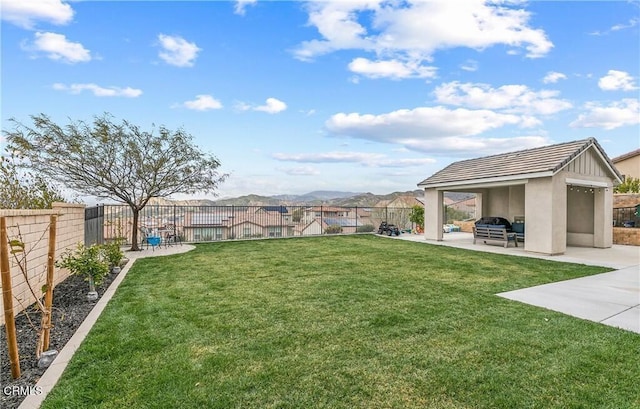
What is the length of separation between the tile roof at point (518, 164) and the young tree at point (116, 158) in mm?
10845

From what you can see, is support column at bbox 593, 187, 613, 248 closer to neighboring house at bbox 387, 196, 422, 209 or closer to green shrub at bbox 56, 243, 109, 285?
neighboring house at bbox 387, 196, 422, 209

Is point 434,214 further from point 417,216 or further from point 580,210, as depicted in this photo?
point 580,210

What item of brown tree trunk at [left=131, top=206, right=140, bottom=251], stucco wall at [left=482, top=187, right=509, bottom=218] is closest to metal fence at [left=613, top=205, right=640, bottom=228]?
stucco wall at [left=482, top=187, right=509, bottom=218]

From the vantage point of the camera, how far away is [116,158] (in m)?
11.2

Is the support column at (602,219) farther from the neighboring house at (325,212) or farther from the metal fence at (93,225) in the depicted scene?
the metal fence at (93,225)

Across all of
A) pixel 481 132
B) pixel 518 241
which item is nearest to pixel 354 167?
pixel 481 132

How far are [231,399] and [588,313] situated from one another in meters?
5.25

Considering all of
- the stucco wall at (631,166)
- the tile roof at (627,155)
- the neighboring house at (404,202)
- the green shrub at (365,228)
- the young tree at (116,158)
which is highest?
the tile roof at (627,155)

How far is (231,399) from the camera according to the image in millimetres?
2564

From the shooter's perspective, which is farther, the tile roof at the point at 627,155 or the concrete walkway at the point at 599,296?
the tile roof at the point at 627,155

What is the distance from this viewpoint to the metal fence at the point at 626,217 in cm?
1394

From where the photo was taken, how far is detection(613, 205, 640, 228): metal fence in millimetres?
13936

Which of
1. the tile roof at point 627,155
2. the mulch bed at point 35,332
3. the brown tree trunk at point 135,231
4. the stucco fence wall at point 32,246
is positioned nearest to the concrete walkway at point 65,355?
the mulch bed at point 35,332

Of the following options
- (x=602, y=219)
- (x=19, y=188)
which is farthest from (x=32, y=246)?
(x=602, y=219)
